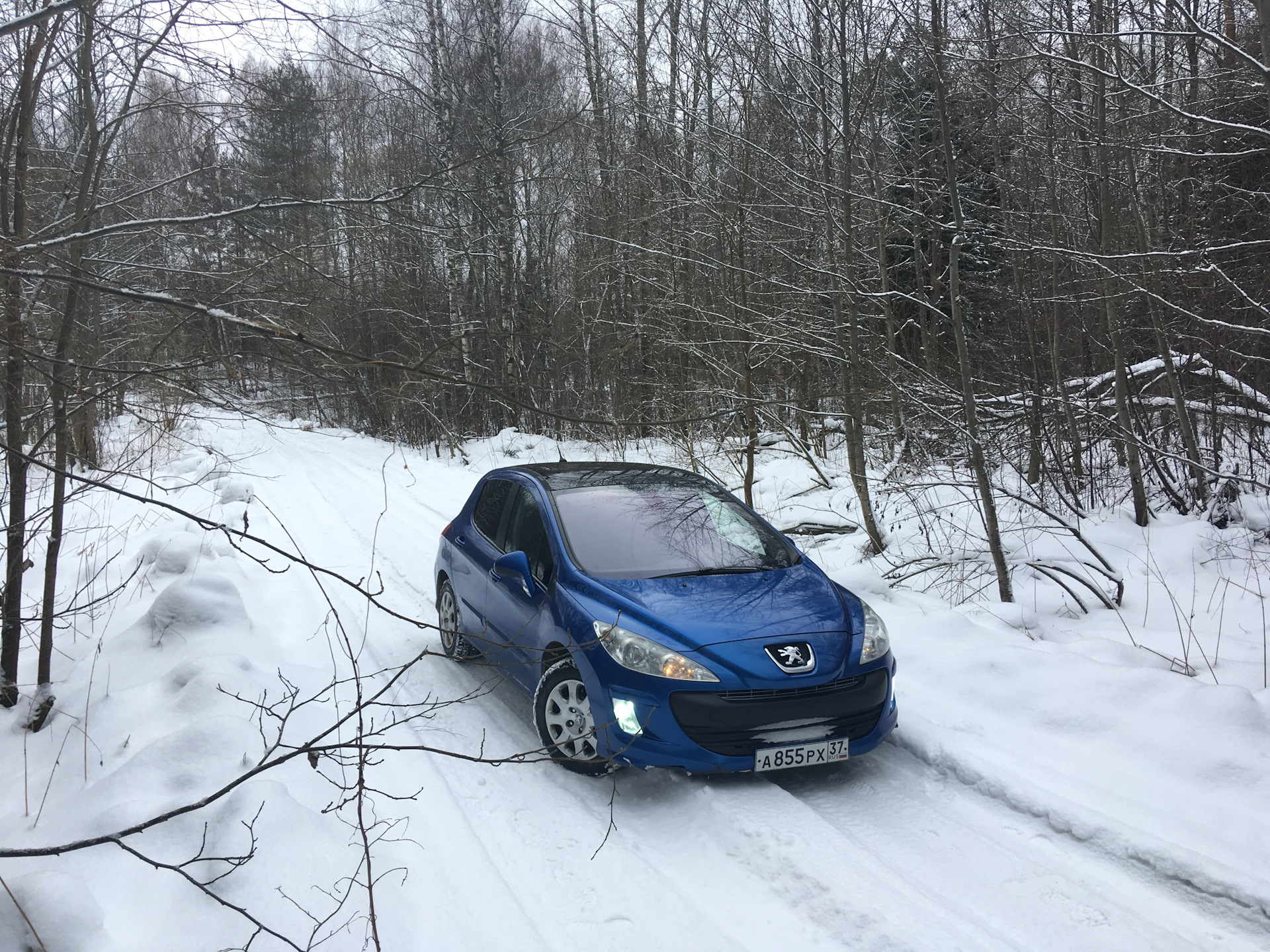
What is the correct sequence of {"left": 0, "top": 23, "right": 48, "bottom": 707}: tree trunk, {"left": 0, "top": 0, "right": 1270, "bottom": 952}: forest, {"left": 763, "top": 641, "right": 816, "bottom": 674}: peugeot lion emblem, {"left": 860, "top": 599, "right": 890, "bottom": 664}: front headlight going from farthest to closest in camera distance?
{"left": 860, "top": 599, "right": 890, "bottom": 664}: front headlight → {"left": 763, "top": 641, "right": 816, "bottom": 674}: peugeot lion emblem → {"left": 0, "top": 23, "right": 48, "bottom": 707}: tree trunk → {"left": 0, "top": 0, "right": 1270, "bottom": 952}: forest

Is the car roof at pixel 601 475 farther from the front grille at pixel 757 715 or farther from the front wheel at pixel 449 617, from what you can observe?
the front grille at pixel 757 715

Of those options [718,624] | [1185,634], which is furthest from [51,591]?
[1185,634]

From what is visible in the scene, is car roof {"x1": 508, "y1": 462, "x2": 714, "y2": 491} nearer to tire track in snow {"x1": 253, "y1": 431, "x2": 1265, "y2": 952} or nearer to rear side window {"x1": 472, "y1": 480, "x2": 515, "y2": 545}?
rear side window {"x1": 472, "y1": 480, "x2": 515, "y2": 545}

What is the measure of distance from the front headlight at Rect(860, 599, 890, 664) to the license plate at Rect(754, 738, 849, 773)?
0.48 metres

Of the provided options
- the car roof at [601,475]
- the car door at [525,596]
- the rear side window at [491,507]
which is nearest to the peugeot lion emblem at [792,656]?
the car door at [525,596]

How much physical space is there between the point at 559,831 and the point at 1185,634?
498 centimetres

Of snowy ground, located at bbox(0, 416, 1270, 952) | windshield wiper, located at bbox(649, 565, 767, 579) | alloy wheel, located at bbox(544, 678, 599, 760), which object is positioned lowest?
snowy ground, located at bbox(0, 416, 1270, 952)

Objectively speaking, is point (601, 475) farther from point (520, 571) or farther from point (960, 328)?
point (960, 328)

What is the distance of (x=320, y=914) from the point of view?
3180mm

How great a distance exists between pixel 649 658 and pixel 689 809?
758 millimetres

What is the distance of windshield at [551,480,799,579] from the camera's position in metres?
5.00

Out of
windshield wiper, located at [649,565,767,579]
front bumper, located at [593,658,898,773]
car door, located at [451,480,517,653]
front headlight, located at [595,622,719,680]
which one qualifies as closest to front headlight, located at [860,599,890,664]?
front bumper, located at [593,658,898,773]

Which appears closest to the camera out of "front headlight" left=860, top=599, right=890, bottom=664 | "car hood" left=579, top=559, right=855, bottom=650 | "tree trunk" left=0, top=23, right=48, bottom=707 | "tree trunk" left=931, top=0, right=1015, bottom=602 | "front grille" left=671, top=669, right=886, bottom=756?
"tree trunk" left=0, top=23, right=48, bottom=707

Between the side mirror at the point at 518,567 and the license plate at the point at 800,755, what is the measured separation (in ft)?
5.58
